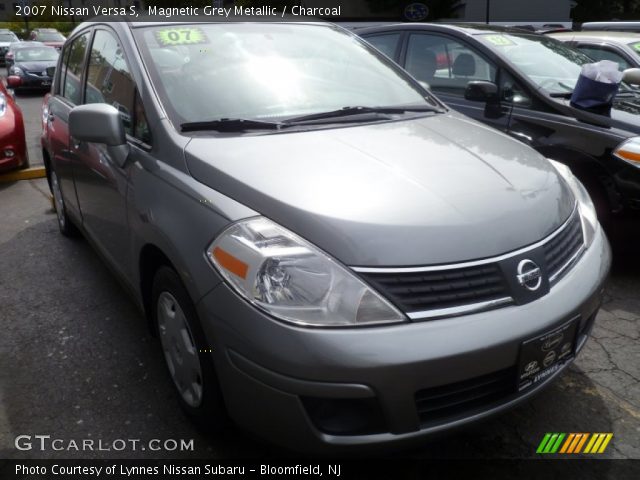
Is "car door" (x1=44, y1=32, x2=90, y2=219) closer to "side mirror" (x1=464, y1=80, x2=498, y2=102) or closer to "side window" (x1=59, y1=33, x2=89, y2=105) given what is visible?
"side window" (x1=59, y1=33, x2=89, y2=105)

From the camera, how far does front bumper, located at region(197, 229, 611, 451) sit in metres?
1.67

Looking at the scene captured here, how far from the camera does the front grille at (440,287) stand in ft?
5.75

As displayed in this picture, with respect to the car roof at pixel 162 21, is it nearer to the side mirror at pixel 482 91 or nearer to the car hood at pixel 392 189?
the car hood at pixel 392 189

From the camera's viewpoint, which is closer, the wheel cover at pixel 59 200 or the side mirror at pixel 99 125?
the side mirror at pixel 99 125

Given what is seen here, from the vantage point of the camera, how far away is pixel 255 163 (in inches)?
84.9

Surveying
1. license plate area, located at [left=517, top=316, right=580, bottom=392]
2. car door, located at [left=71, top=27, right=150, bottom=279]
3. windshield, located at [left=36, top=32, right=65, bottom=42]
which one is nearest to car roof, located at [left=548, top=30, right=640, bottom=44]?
car door, located at [left=71, top=27, right=150, bottom=279]

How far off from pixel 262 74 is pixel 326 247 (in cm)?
126

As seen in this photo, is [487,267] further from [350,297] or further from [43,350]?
[43,350]

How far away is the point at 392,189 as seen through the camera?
2.02m

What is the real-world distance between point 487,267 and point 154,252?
132 centimetres

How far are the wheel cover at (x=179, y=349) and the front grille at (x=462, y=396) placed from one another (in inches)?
31.8

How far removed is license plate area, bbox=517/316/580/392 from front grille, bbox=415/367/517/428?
51 millimetres

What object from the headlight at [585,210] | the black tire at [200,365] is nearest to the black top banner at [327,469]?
the black tire at [200,365]

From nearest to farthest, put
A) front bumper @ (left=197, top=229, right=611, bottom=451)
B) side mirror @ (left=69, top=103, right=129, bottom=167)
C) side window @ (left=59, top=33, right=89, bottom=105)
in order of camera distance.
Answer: front bumper @ (left=197, top=229, right=611, bottom=451), side mirror @ (left=69, top=103, right=129, bottom=167), side window @ (left=59, top=33, right=89, bottom=105)
